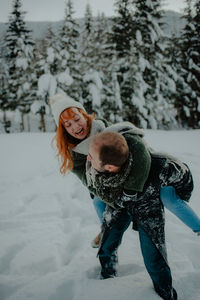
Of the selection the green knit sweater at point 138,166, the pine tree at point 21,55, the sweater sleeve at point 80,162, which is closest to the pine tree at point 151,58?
the pine tree at point 21,55

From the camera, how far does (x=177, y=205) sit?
1.78m

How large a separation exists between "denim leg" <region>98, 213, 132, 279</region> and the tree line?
12979 mm

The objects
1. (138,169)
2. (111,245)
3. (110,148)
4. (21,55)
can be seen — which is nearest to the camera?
(110,148)

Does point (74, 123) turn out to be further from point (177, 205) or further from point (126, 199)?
point (177, 205)

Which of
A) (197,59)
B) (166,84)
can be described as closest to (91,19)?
(166,84)

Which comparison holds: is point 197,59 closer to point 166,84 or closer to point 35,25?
point 166,84

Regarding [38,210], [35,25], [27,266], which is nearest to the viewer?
[27,266]

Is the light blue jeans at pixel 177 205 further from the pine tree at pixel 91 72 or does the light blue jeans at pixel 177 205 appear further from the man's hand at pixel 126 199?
the pine tree at pixel 91 72

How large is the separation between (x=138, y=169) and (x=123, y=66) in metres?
14.7

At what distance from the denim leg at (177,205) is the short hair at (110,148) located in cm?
59

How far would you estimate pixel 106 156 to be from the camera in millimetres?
1364

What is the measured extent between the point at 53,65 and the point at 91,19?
598cm

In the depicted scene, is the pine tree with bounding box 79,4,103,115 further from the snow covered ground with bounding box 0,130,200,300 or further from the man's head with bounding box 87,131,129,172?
the man's head with bounding box 87,131,129,172

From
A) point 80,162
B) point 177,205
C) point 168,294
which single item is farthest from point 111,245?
point 80,162
